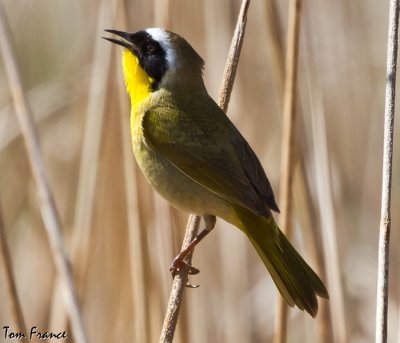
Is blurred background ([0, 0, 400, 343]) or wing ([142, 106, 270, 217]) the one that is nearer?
wing ([142, 106, 270, 217])

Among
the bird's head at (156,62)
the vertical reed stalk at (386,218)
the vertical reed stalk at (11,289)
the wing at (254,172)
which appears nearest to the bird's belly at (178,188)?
the wing at (254,172)

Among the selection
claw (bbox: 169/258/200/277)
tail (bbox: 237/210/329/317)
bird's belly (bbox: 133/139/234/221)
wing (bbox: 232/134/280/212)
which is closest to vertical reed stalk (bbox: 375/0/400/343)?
tail (bbox: 237/210/329/317)

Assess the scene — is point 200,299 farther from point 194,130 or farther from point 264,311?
point 194,130

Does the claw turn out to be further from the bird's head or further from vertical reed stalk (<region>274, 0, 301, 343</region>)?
the bird's head

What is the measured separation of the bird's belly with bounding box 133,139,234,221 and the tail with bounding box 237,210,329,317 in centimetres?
15

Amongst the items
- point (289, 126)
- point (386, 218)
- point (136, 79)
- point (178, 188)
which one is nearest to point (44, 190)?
point (178, 188)

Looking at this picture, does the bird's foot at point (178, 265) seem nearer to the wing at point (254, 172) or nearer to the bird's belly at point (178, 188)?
the bird's belly at point (178, 188)

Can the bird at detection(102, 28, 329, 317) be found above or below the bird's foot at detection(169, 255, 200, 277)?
above

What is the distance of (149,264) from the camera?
2799 millimetres

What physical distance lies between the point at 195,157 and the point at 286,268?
466 millimetres

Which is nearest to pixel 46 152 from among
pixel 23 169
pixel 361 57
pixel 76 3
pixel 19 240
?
pixel 23 169

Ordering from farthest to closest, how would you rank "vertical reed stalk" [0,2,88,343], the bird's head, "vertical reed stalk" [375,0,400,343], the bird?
the bird's head < the bird < "vertical reed stalk" [0,2,88,343] < "vertical reed stalk" [375,0,400,343]

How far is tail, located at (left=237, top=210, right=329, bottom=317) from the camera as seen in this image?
225cm

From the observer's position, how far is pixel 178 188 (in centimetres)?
246
